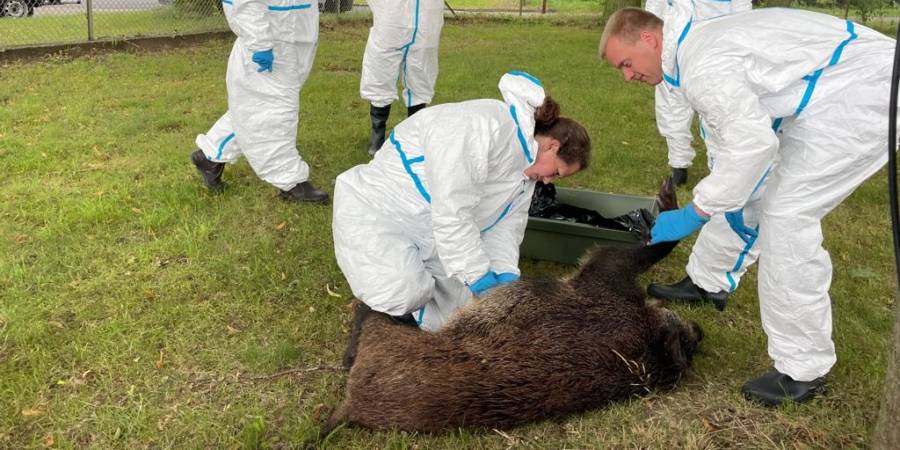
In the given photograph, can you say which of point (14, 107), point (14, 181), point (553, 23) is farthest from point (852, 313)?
point (553, 23)

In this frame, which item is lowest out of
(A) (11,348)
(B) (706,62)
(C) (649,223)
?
(A) (11,348)

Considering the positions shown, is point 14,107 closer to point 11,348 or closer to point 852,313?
point 11,348

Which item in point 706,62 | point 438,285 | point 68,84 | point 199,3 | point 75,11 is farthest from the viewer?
point 199,3

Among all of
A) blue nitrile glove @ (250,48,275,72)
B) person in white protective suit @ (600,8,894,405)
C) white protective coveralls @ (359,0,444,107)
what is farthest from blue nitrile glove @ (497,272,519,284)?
white protective coveralls @ (359,0,444,107)

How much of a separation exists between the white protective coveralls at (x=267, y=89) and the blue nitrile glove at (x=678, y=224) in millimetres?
2805

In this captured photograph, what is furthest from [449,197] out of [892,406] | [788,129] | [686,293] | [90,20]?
[90,20]

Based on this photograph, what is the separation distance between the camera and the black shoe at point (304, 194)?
→ 5.05 metres

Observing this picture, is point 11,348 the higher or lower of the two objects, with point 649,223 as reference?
lower

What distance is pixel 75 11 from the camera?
10.3 meters

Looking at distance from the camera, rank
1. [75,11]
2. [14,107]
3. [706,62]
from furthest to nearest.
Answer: [75,11] → [14,107] → [706,62]

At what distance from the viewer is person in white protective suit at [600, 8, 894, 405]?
2.63 metres

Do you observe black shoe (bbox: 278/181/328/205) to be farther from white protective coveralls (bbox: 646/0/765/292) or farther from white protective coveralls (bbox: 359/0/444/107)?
white protective coveralls (bbox: 646/0/765/292)

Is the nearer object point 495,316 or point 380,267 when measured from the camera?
point 495,316

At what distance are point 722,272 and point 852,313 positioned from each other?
2.61 ft
